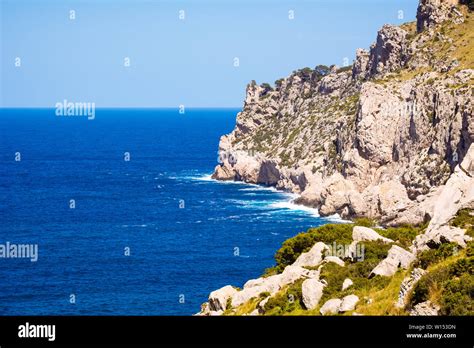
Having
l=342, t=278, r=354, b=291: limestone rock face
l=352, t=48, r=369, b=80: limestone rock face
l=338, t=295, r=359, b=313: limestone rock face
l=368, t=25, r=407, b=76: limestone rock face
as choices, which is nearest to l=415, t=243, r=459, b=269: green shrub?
l=338, t=295, r=359, b=313: limestone rock face

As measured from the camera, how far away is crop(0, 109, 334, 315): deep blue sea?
67.4 m

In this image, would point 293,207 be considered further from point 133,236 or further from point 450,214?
point 450,214

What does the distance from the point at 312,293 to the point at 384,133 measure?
229 ft

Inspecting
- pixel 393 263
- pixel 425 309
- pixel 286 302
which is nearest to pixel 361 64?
pixel 393 263

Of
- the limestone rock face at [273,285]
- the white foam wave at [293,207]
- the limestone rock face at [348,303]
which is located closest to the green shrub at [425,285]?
the limestone rock face at [348,303]

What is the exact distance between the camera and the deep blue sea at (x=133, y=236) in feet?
221

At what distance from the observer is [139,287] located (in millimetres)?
70125

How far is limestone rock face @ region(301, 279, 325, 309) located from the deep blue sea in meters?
25.7

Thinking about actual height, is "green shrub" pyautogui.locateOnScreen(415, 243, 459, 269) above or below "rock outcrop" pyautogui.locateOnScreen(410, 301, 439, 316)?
above

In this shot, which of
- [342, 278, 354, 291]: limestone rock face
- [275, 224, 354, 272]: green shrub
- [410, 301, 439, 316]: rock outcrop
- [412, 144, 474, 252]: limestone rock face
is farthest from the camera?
[275, 224, 354, 272]: green shrub

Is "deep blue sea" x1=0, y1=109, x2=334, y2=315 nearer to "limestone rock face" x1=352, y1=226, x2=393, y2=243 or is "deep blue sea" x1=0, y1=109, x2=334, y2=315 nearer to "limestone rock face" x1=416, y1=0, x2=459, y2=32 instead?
"limestone rock face" x1=352, y1=226, x2=393, y2=243

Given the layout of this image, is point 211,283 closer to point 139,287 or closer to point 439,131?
point 139,287
